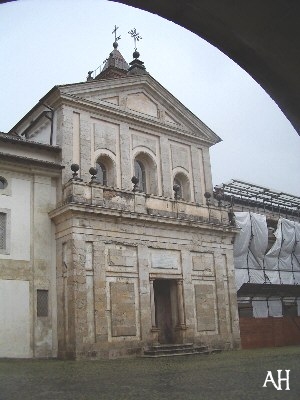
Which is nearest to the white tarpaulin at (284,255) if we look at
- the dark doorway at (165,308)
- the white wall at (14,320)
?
the dark doorway at (165,308)

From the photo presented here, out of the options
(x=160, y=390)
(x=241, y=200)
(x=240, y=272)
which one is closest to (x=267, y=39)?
(x=160, y=390)

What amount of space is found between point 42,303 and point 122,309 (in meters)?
3.33

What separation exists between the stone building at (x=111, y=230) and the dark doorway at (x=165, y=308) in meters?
0.05

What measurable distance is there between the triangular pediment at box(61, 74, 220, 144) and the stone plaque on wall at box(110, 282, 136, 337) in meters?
9.08

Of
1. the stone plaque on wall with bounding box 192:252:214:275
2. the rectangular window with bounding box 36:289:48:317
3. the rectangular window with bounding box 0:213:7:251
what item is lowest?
the rectangular window with bounding box 36:289:48:317

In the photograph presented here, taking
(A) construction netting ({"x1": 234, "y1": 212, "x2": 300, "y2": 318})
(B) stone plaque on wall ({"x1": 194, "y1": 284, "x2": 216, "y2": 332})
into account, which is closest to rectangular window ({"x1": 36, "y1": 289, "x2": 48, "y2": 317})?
(B) stone plaque on wall ({"x1": 194, "y1": 284, "x2": 216, "y2": 332})

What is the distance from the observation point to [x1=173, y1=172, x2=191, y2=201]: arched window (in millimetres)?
25453

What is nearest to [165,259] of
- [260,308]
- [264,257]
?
[264,257]

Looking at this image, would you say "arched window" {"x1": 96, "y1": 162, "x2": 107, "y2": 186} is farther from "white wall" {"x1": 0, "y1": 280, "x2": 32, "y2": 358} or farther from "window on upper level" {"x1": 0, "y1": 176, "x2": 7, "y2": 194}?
"white wall" {"x1": 0, "y1": 280, "x2": 32, "y2": 358}

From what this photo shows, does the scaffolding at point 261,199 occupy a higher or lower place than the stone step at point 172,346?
higher

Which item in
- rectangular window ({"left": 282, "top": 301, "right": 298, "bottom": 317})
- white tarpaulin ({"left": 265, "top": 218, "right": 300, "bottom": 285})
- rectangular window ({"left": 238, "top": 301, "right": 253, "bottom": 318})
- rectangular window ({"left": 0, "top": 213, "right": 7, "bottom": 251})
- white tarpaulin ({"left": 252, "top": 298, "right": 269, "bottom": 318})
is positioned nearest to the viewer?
rectangular window ({"left": 0, "top": 213, "right": 7, "bottom": 251})

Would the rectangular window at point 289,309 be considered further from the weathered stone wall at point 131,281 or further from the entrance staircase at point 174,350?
the entrance staircase at point 174,350

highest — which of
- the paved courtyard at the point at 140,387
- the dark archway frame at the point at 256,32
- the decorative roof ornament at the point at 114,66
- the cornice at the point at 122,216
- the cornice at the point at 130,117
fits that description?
the decorative roof ornament at the point at 114,66

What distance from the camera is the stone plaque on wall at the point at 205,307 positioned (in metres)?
22.0
